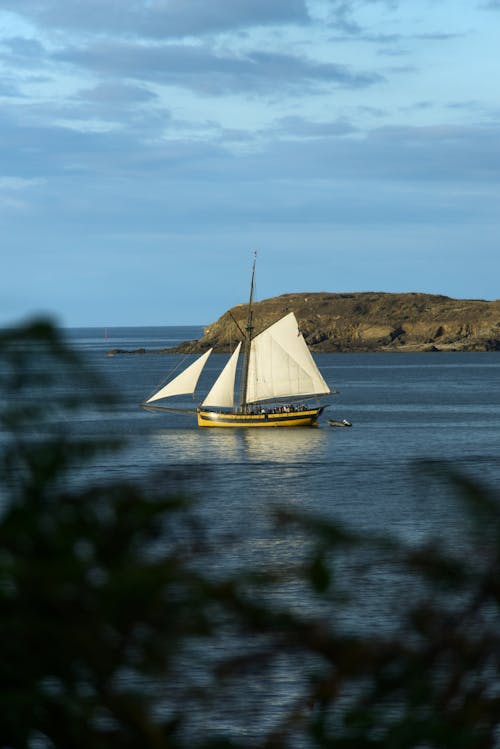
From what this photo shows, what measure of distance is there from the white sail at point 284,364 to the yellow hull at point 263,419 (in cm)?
151

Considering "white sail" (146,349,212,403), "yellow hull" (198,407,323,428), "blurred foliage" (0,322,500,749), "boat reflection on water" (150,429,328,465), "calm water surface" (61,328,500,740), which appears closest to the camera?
"blurred foliage" (0,322,500,749)

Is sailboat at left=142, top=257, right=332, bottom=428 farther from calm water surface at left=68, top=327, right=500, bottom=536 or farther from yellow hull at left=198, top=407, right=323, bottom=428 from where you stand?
calm water surface at left=68, top=327, right=500, bottom=536

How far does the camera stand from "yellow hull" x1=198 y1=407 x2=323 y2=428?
7931 cm

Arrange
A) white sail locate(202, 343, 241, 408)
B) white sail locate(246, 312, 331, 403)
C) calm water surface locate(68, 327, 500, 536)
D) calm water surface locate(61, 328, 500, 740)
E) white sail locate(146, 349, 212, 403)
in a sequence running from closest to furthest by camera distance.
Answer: calm water surface locate(61, 328, 500, 740)
calm water surface locate(68, 327, 500, 536)
white sail locate(146, 349, 212, 403)
white sail locate(202, 343, 241, 408)
white sail locate(246, 312, 331, 403)

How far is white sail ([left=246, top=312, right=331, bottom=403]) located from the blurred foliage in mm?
76302

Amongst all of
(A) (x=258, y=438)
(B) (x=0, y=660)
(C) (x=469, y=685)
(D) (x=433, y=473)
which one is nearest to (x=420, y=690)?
(C) (x=469, y=685)

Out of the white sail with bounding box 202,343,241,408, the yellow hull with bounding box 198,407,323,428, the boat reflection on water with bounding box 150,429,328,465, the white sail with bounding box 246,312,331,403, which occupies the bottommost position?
the boat reflection on water with bounding box 150,429,328,465

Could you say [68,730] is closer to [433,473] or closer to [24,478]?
[24,478]

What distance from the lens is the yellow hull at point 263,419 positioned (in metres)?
79.3

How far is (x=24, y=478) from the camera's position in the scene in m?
1.97

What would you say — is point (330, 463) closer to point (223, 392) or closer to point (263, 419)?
point (263, 419)

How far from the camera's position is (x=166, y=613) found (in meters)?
1.98

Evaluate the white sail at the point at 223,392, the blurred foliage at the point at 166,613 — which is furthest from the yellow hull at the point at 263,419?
the blurred foliage at the point at 166,613

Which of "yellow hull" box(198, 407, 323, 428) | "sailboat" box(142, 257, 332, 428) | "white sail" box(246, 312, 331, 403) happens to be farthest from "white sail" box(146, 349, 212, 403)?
"white sail" box(246, 312, 331, 403)
